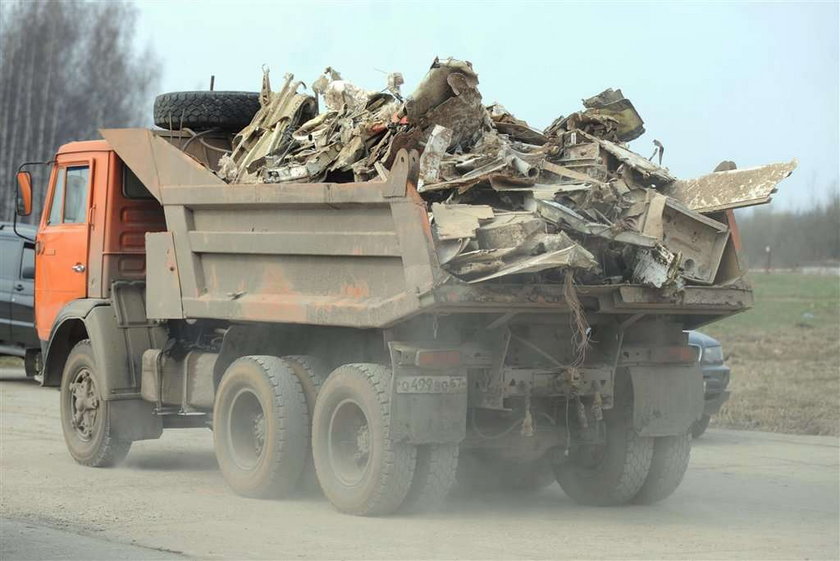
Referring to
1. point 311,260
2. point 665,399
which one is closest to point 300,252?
point 311,260

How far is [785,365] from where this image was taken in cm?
2192

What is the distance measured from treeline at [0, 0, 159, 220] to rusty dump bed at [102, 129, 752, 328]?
4593 centimetres

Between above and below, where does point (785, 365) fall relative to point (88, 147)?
below

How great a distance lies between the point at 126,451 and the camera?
12047 mm

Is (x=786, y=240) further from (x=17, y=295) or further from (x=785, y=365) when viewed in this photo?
(x=17, y=295)

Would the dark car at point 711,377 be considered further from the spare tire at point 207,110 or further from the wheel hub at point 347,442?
the wheel hub at point 347,442

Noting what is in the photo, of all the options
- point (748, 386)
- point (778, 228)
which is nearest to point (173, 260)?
point (748, 386)

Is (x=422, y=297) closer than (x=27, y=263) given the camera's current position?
Yes

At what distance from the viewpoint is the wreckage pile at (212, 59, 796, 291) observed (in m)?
8.80

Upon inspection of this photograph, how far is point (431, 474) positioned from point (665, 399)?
6.07ft

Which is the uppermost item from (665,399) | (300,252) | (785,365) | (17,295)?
(300,252)

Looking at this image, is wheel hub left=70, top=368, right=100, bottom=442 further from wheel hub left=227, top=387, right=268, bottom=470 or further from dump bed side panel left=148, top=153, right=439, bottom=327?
Answer: wheel hub left=227, top=387, right=268, bottom=470

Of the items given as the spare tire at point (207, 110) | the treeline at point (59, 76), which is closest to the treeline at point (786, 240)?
the treeline at point (59, 76)

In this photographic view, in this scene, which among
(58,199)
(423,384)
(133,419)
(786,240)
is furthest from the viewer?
(786,240)
